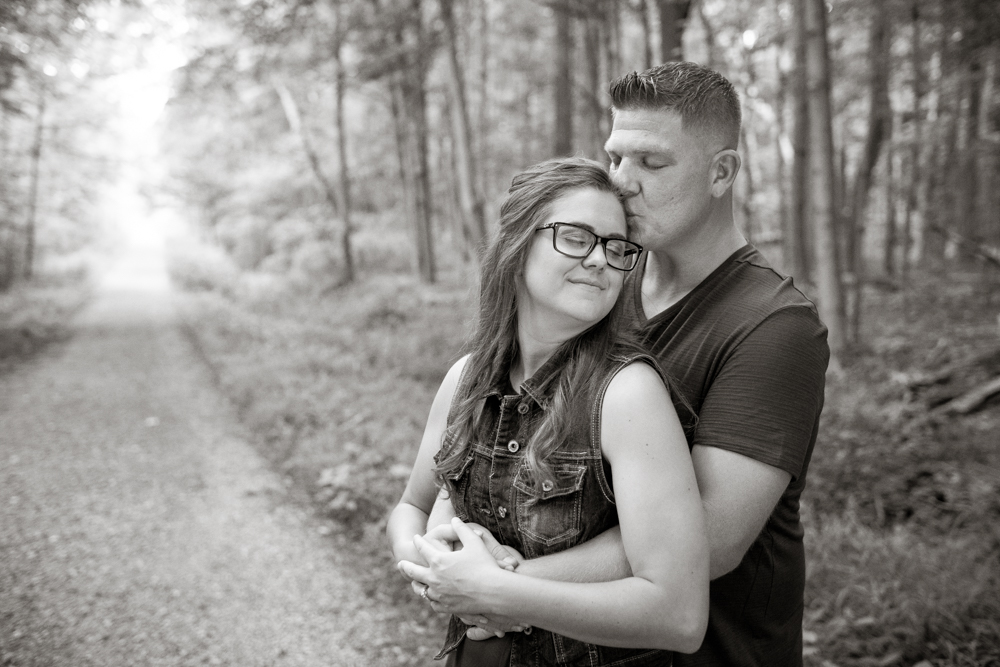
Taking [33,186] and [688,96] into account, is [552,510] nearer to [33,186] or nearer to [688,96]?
[688,96]

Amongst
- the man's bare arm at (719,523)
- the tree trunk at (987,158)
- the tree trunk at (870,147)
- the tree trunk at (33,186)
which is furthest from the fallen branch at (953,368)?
the tree trunk at (33,186)

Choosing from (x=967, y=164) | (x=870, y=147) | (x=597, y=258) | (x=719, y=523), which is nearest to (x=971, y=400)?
(x=719, y=523)

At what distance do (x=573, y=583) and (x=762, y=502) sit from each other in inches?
19.3

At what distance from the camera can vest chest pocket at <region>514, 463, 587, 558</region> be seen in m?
1.62

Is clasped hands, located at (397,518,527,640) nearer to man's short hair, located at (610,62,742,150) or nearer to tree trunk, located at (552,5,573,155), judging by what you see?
man's short hair, located at (610,62,742,150)

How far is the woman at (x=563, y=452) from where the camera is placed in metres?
1.43

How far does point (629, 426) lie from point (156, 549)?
4.63 metres

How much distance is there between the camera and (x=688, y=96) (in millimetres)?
1862

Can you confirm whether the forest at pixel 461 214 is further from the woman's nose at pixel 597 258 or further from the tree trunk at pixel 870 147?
the woman's nose at pixel 597 258

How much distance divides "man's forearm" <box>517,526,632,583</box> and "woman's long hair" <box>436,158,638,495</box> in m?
0.17

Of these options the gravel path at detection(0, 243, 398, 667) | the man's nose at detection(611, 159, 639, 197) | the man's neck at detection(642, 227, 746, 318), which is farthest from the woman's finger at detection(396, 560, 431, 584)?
the gravel path at detection(0, 243, 398, 667)

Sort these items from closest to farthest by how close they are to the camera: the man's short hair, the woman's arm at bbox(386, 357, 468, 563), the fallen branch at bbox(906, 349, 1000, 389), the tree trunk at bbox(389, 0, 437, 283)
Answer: the man's short hair, the woman's arm at bbox(386, 357, 468, 563), the fallen branch at bbox(906, 349, 1000, 389), the tree trunk at bbox(389, 0, 437, 283)

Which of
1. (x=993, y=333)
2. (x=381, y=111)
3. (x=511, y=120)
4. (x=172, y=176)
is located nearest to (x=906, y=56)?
(x=993, y=333)

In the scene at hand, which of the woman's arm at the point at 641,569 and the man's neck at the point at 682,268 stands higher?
the man's neck at the point at 682,268
